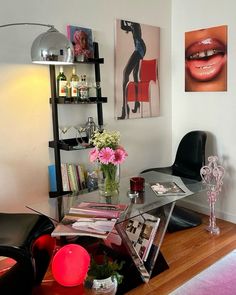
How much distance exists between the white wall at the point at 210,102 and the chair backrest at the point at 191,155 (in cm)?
18

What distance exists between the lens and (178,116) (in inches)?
149

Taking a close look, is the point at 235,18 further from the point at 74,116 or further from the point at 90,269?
the point at 90,269

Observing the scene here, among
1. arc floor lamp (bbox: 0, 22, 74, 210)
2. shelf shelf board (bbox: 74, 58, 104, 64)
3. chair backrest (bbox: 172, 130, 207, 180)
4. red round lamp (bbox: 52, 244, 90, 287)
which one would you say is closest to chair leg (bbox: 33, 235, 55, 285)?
red round lamp (bbox: 52, 244, 90, 287)

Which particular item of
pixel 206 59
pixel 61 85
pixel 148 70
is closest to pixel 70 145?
pixel 61 85

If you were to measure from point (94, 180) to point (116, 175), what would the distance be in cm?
51

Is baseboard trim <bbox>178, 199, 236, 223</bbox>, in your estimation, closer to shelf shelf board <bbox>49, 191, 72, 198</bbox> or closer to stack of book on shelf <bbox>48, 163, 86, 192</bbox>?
stack of book on shelf <bbox>48, 163, 86, 192</bbox>

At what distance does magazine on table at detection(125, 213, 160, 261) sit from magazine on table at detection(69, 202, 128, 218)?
0.77ft

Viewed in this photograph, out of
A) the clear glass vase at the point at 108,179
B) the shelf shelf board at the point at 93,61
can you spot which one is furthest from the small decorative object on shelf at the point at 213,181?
the shelf shelf board at the point at 93,61

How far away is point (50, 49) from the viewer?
2.25 meters

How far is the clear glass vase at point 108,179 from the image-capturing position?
2400 mm

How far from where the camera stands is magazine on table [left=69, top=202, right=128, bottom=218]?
211cm

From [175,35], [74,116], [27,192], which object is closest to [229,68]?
[175,35]

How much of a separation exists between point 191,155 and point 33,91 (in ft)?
5.61

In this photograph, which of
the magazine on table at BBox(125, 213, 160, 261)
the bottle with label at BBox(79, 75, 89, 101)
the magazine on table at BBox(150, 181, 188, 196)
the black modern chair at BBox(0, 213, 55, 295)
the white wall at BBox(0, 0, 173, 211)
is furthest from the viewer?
the bottle with label at BBox(79, 75, 89, 101)
